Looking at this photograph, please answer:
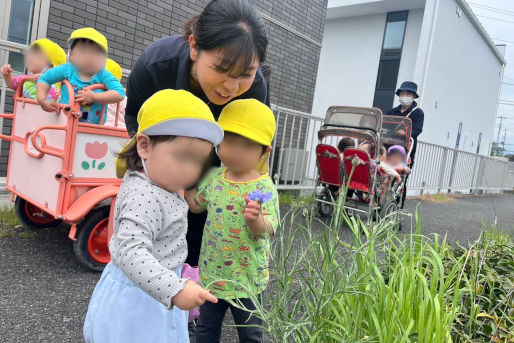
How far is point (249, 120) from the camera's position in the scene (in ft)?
5.24

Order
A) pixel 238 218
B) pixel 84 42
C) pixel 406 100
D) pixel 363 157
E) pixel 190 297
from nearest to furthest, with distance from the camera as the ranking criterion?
1. pixel 190 297
2. pixel 238 218
3. pixel 84 42
4. pixel 363 157
5. pixel 406 100

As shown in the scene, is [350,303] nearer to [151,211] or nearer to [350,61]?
[151,211]

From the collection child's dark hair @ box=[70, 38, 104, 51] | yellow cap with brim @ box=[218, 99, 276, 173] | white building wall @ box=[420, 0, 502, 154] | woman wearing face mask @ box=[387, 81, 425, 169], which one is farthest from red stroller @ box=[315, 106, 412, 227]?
white building wall @ box=[420, 0, 502, 154]

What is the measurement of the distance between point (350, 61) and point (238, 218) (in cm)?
1410

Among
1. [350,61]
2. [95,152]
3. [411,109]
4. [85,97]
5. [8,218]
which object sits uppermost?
[350,61]

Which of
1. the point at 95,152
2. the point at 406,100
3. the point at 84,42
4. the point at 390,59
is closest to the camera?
the point at 95,152

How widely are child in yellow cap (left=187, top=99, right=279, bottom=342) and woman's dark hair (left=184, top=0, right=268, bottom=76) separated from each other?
239 millimetres

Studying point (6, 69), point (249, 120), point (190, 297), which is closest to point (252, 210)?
point (249, 120)

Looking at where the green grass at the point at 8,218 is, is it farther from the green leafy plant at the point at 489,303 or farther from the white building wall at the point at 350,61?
the white building wall at the point at 350,61

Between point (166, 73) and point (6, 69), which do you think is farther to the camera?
point (6, 69)

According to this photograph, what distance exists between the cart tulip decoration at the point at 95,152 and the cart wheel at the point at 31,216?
3.23 ft

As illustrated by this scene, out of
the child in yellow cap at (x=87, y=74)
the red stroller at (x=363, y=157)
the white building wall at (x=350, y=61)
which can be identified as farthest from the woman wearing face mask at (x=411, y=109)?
the white building wall at (x=350, y=61)

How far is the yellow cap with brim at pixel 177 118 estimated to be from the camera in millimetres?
1196

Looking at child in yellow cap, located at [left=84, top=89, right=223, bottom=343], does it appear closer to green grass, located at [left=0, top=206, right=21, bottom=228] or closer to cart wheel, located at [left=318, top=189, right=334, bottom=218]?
green grass, located at [left=0, top=206, right=21, bottom=228]
